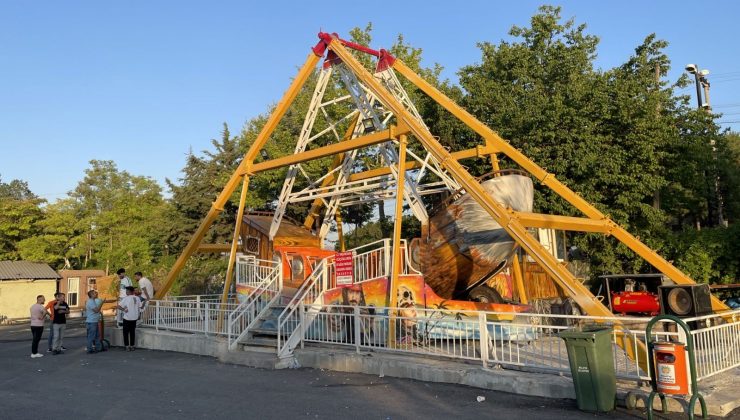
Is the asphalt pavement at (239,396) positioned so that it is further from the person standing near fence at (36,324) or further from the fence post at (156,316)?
the fence post at (156,316)

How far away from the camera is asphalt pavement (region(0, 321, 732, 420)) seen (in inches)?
286

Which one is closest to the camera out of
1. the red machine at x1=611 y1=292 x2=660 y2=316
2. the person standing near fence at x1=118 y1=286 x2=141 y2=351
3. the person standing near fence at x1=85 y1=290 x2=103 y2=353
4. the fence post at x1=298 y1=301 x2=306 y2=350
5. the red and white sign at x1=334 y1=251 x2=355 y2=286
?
the fence post at x1=298 y1=301 x2=306 y2=350

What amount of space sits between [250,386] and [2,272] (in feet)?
108

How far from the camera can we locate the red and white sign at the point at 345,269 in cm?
1244

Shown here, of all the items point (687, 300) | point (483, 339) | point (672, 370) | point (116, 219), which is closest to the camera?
point (672, 370)

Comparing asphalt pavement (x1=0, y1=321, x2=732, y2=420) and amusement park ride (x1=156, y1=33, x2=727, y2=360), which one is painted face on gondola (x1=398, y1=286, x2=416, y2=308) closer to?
amusement park ride (x1=156, y1=33, x2=727, y2=360)

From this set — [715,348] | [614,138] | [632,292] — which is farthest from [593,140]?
[715,348]

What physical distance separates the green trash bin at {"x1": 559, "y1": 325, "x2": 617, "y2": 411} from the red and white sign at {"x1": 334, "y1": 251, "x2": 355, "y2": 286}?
6.12 meters

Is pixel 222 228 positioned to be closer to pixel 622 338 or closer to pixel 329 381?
pixel 329 381

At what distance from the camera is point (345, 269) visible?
12.5 m

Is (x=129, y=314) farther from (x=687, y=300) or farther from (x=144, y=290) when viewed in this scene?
(x=687, y=300)

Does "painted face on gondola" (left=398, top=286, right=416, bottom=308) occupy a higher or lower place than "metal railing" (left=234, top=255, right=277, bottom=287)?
lower

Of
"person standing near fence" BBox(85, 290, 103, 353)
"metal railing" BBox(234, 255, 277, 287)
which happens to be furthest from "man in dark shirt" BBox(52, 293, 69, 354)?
"metal railing" BBox(234, 255, 277, 287)

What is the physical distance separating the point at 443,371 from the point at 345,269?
4.14m
